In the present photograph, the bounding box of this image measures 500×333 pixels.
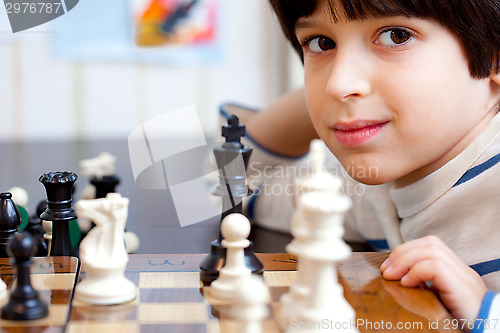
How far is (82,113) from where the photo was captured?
3436 millimetres

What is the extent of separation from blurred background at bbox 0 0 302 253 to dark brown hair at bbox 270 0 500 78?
208 cm

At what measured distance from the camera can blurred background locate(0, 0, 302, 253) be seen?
10.9 ft

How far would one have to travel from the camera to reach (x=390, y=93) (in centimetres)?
104

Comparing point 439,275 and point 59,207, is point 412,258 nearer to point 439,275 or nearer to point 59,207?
point 439,275

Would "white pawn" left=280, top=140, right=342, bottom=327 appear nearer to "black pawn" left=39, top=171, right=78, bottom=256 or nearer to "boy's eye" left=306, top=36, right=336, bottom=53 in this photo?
"black pawn" left=39, top=171, right=78, bottom=256

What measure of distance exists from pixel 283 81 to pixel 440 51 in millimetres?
2405

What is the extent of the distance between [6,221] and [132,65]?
8.30 feet

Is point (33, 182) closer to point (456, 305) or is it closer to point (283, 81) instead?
point (456, 305)

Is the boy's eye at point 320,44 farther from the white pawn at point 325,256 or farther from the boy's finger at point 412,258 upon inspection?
the white pawn at point 325,256

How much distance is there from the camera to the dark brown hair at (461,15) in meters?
1.01

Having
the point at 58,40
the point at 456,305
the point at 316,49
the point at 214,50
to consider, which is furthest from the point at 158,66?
the point at 456,305

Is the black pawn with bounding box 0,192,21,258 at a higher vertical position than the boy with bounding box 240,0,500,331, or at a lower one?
lower

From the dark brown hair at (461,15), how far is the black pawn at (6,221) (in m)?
0.57

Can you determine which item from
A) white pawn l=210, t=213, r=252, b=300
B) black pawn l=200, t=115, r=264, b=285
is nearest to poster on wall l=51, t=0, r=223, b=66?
black pawn l=200, t=115, r=264, b=285
